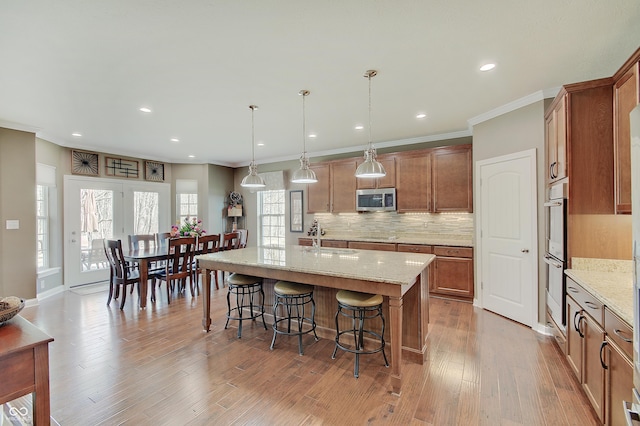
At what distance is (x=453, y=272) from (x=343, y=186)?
2.55 m

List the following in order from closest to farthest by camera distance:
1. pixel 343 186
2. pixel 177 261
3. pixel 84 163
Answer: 1. pixel 177 261
2. pixel 84 163
3. pixel 343 186

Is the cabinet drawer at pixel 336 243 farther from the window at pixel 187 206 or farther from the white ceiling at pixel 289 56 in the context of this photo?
the window at pixel 187 206

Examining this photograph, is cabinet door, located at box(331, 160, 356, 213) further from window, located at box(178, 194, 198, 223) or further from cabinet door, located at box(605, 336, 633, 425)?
cabinet door, located at box(605, 336, 633, 425)

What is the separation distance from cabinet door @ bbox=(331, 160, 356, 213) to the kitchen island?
2297 millimetres

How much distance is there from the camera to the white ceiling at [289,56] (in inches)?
73.0

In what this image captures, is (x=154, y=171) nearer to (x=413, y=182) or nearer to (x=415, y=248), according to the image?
(x=413, y=182)

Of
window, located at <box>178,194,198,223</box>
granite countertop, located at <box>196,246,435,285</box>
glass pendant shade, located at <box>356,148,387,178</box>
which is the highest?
glass pendant shade, located at <box>356,148,387,178</box>

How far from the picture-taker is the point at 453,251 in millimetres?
4375

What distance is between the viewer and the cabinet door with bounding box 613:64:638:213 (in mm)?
2023

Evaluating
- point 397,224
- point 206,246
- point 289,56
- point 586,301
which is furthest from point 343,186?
point 586,301

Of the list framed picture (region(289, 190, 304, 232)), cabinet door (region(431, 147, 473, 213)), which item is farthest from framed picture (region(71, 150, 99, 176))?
cabinet door (region(431, 147, 473, 213))

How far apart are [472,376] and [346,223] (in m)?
3.88

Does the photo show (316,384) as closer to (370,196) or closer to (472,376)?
(472,376)

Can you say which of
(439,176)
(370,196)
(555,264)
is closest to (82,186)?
(370,196)
